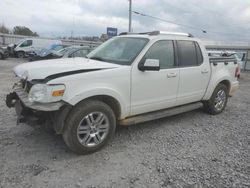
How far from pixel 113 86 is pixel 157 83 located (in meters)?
0.94

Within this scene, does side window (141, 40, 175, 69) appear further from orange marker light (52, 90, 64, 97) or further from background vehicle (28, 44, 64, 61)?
background vehicle (28, 44, 64, 61)

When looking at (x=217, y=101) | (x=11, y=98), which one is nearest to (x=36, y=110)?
(x=11, y=98)

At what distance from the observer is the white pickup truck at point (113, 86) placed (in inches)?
121

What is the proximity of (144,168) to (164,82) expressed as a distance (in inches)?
65.9

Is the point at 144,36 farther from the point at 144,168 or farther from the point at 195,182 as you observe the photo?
the point at 195,182

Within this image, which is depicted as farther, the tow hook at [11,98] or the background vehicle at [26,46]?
the background vehicle at [26,46]

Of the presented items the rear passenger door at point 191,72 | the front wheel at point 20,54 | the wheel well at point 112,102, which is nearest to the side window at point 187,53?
the rear passenger door at point 191,72

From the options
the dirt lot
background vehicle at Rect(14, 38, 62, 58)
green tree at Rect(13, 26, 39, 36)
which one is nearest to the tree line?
green tree at Rect(13, 26, 39, 36)

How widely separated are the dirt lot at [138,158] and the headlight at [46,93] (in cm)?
93

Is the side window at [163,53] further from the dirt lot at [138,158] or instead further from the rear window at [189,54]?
the dirt lot at [138,158]

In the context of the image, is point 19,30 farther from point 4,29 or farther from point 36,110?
point 36,110

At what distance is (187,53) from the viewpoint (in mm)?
4609

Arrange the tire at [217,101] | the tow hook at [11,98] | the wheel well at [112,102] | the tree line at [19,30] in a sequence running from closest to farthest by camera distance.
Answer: the wheel well at [112,102], the tow hook at [11,98], the tire at [217,101], the tree line at [19,30]

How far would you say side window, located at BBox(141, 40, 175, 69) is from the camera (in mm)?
3957
